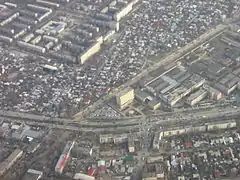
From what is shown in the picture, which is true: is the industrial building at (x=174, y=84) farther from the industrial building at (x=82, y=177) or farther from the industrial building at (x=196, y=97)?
the industrial building at (x=82, y=177)

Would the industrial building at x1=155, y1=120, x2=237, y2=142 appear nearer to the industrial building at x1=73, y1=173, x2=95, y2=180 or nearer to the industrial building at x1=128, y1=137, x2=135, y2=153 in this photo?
the industrial building at x1=128, y1=137, x2=135, y2=153

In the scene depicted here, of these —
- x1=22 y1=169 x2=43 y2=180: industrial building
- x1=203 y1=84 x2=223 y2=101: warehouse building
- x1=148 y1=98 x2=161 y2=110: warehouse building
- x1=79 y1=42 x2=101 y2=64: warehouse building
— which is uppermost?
x1=79 y1=42 x2=101 y2=64: warehouse building

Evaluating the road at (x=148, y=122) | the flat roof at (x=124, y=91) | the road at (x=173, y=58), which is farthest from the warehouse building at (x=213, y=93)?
the flat roof at (x=124, y=91)

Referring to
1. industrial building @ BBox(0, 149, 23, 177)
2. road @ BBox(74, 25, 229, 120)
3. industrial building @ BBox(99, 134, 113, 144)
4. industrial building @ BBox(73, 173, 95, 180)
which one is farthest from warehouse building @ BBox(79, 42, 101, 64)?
industrial building @ BBox(73, 173, 95, 180)

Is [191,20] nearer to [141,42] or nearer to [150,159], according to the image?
[141,42]

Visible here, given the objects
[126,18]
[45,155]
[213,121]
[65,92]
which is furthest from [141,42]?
[45,155]

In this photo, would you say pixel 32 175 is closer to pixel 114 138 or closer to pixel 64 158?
pixel 64 158

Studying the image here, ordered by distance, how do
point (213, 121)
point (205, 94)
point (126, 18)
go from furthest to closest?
1. point (126, 18)
2. point (205, 94)
3. point (213, 121)

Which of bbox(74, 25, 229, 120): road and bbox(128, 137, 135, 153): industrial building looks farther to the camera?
bbox(74, 25, 229, 120): road
